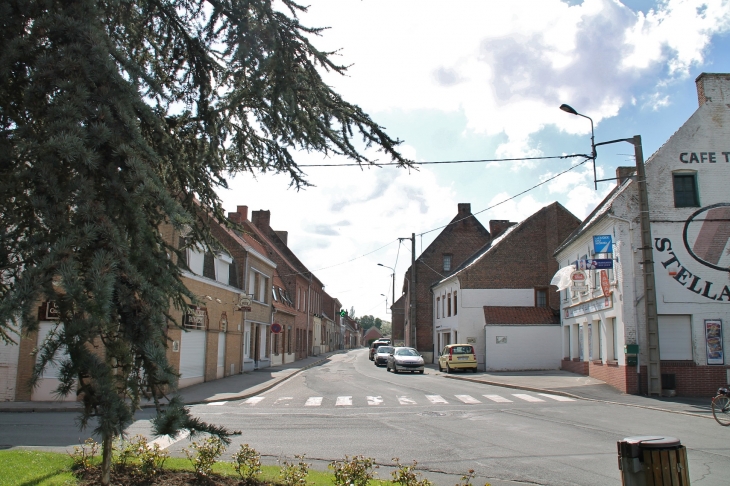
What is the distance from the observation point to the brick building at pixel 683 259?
1912 cm

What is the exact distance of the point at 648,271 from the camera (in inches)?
720

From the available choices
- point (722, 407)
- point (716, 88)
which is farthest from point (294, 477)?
point (716, 88)

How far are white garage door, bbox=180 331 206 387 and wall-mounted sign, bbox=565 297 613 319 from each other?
609 inches

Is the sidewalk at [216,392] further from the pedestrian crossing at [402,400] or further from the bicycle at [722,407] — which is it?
the bicycle at [722,407]

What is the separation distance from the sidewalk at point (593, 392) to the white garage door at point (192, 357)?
11739 millimetres

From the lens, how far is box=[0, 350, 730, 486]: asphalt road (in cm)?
790

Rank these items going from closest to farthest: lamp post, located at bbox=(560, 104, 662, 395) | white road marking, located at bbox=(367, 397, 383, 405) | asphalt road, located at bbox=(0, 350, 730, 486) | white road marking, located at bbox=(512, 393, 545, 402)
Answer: asphalt road, located at bbox=(0, 350, 730, 486)
white road marking, located at bbox=(367, 397, 383, 405)
white road marking, located at bbox=(512, 393, 545, 402)
lamp post, located at bbox=(560, 104, 662, 395)

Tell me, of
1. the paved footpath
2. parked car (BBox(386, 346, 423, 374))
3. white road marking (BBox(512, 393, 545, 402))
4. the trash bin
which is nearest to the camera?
the trash bin

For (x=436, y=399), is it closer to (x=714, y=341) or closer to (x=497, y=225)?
(x=714, y=341)

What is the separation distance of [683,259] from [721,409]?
28.9 ft

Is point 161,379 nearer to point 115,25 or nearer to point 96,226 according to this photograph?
point 96,226

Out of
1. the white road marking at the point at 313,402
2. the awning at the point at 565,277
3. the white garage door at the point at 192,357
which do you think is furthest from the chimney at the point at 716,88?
the white garage door at the point at 192,357

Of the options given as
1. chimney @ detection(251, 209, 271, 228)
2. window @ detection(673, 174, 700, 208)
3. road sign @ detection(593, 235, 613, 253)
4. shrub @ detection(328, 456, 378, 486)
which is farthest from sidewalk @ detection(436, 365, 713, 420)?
chimney @ detection(251, 209, 271, 228)

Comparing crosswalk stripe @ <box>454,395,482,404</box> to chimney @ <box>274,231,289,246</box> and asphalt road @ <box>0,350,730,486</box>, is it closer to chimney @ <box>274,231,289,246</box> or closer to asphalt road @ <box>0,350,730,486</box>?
asphalt road @ <box>0,350,730,486</box>
